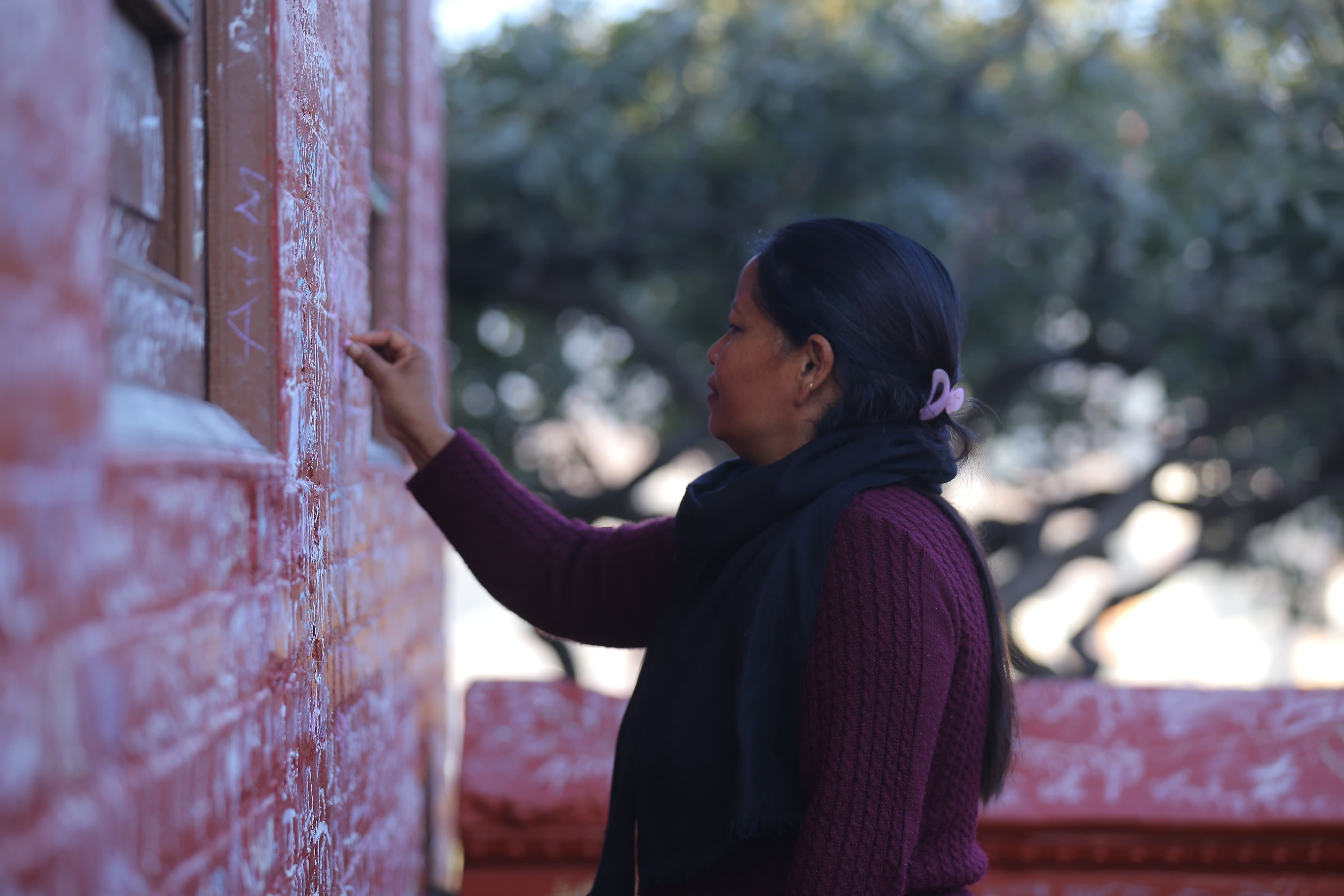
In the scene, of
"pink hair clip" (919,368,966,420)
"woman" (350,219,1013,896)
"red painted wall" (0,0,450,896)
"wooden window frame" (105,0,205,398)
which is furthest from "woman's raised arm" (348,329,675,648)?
"wooden window frame" (105,0,205,398)

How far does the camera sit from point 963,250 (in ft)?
24.3

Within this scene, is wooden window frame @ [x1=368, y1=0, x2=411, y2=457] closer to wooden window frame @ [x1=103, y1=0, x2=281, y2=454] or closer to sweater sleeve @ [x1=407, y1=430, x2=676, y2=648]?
sweater sleeve @ [x1=407, y1=430, x2=676, y2=648]

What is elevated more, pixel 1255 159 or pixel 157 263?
pixel 1255 159

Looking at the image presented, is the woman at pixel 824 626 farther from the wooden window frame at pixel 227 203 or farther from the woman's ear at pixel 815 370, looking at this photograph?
the wooden window frame at pixel 227 203

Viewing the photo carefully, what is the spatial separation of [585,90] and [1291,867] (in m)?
5.23

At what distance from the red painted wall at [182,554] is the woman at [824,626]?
572 mm

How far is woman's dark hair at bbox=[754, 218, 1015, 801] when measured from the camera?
71.3 inches

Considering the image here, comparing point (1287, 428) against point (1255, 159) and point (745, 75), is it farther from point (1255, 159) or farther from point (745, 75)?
Result: point (745, 75)

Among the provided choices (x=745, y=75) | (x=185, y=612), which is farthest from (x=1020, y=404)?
(x=185, y=612)

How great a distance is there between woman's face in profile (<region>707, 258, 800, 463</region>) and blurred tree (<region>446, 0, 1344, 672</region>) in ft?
14.5

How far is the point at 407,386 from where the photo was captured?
2.23 meters

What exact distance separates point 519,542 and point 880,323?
2.91 ft

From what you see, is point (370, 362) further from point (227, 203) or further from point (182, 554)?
point (182, 554)

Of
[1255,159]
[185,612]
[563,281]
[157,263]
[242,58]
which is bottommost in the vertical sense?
[185,612]
